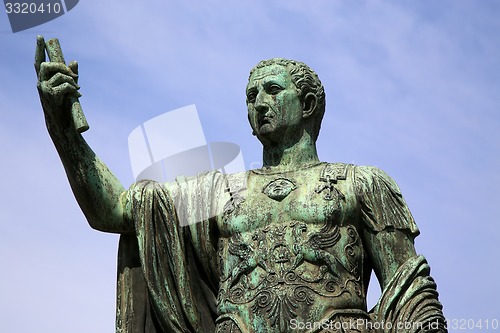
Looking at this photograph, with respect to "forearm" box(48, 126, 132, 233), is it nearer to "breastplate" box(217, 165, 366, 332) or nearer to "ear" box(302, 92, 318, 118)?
"breastplate" box(217, 165, 366, 332)

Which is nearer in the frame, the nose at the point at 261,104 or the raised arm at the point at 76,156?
the raised arm at the point at 76,156

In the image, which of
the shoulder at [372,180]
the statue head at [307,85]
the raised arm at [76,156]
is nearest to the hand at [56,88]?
the raised arm at [76,156]

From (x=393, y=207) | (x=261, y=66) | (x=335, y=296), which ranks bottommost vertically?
(x=335, y=296)

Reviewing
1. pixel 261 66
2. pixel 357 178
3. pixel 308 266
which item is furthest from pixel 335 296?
pixel 261 66

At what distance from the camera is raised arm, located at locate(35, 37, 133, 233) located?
14.6 meters

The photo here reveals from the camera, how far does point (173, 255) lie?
15.1 m

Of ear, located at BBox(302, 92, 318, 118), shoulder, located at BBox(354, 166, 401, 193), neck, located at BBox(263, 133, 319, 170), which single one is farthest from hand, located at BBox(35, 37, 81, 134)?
shoulder, located at BBox(354, 166, 401, 193)

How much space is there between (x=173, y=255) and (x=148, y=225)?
1.24 feet

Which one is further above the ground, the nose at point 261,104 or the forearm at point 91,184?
the nose at point 261,104

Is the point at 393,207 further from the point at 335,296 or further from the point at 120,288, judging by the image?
the point at 120,288

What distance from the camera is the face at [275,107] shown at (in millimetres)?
15273

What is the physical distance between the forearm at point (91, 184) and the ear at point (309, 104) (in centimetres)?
195

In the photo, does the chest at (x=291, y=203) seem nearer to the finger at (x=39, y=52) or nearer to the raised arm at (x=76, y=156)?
the raised arm at (x=76, y=156)

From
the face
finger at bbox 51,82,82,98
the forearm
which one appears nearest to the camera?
finger at bbox 51,82,82,98
